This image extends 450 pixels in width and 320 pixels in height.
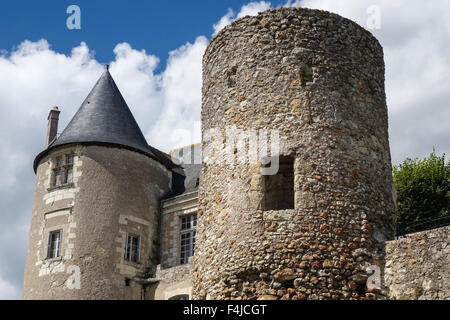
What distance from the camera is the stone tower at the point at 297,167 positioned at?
1052 centimetres

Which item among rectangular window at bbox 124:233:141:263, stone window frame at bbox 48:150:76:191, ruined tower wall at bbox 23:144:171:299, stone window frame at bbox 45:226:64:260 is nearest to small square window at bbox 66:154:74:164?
stone window frame at bbox 48:150:76:191

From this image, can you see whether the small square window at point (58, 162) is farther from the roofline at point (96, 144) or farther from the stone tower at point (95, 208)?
the roofline at point (96, 144)

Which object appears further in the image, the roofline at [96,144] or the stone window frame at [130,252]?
the roofline at [96,144]

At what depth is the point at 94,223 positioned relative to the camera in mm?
21125

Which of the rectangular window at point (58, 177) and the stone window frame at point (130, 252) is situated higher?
the rectangular window at point (58, 177)

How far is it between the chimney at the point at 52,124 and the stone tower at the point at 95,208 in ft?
5.12

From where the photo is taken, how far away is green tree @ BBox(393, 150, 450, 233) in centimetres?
2130

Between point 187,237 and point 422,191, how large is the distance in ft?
22.7

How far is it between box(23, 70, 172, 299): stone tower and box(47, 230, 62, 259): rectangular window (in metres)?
0.03

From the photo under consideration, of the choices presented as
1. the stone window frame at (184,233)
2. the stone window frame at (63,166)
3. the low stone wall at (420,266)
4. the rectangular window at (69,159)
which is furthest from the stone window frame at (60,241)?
the low stone wall at (420,266)

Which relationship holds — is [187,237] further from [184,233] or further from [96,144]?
[96,144]
